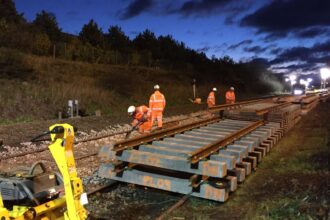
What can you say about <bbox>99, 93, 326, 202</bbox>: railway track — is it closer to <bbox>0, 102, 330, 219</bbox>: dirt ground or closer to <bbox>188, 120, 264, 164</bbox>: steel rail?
<bbox>188, 120, 264, 164</bbox>: steel rail

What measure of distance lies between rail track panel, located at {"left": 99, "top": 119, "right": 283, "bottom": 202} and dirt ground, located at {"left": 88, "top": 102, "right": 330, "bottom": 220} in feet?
0.85

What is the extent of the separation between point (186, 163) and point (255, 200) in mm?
1455

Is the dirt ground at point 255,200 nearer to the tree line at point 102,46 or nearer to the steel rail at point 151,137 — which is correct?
the steel rail at point 151,137

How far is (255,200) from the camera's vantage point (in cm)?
719

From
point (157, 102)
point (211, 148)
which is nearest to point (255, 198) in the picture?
point (211, 148)

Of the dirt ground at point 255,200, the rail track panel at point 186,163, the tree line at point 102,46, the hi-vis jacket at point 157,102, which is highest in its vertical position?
the tree line at point 102,46

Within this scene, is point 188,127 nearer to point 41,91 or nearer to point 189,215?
point 189,215

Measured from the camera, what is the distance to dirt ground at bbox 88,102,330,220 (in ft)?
21.0

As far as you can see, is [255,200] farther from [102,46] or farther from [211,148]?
[102,46]

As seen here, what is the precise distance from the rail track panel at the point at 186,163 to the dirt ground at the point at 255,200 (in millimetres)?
260

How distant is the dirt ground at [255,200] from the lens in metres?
6.39

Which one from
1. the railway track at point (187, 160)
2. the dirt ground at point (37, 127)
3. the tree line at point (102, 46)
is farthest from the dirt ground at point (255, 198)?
the tree line at point (102, 46)

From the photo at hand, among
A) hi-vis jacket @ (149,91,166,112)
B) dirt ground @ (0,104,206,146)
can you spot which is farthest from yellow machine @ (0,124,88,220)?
hi-vis jacket @ (149,91,166,112)

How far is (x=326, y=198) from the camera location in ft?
22.7
